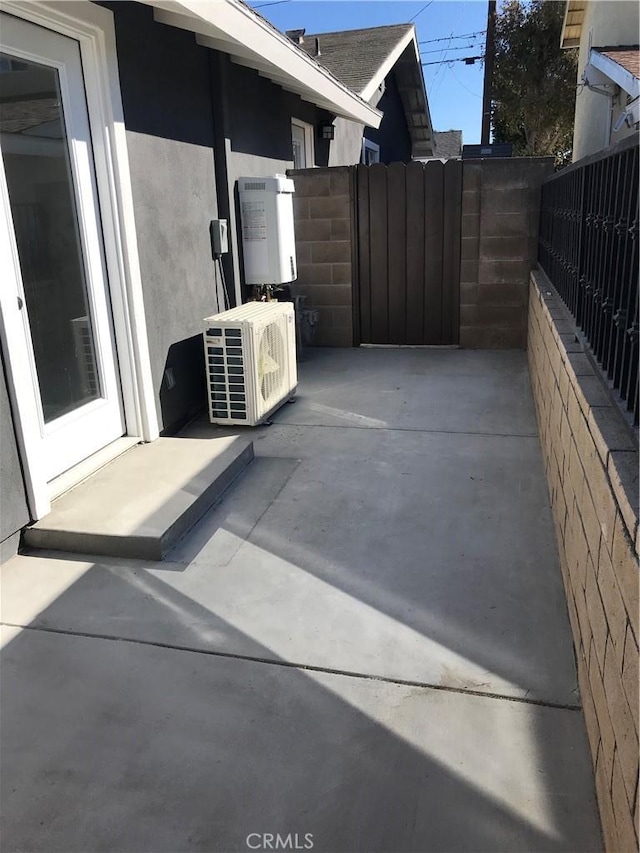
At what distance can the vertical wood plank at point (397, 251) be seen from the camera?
6.62 m

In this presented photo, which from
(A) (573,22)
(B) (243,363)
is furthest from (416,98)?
(B) (243,363)

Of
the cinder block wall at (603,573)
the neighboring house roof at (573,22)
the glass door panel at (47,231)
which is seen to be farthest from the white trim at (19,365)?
the neighboring house roof at (573,22)

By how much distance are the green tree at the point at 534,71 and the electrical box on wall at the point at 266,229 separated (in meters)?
12.1

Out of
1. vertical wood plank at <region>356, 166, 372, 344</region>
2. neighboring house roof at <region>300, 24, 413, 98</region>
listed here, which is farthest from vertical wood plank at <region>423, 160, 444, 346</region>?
neighboring house roof at <region>300, 24, 413, 98</region>

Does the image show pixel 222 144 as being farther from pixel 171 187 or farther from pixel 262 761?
pixel 262 761

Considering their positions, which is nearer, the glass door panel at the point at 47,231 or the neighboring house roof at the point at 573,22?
the glass door panel at the point at 47,231

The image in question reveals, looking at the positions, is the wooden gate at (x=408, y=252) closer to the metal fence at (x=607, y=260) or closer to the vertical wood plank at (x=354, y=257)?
the vertical wood plank at (x=354, y=257)

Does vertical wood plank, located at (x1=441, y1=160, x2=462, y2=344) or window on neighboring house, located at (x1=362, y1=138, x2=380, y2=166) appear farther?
window on neighboring house, located at (x1=362, y1=138, x2=380, y2=166)

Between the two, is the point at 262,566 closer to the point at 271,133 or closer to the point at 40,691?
the point at 40,691

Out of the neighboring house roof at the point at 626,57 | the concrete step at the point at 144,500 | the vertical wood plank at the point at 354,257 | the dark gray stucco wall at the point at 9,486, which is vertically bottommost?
the concrete step at the point at 144,500

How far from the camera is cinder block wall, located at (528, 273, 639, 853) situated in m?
1.37

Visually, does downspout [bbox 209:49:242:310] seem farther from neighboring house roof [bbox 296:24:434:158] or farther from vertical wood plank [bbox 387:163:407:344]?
neighboring house roof [bbox 296:24:434:158]

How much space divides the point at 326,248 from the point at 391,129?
22.6 feet

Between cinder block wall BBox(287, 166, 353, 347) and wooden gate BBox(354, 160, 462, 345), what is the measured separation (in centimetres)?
13
